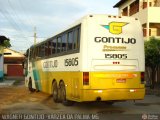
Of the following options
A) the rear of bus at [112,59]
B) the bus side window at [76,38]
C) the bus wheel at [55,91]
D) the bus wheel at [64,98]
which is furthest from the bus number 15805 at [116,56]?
the bus wheel at [55,91]

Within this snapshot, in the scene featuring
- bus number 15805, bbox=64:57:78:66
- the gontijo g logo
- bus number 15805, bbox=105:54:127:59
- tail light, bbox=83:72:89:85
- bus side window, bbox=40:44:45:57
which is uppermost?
the gontijo g logo

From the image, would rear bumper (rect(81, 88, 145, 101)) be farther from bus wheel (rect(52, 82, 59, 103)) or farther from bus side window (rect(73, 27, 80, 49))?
bus wheel (rect(52, 82, 59, 103))

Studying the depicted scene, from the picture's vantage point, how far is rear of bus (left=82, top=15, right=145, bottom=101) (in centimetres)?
1538

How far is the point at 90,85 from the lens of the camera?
1529 cm

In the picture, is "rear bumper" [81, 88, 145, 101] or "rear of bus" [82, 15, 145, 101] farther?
"rear of bus" [82, 15, 145, 101]

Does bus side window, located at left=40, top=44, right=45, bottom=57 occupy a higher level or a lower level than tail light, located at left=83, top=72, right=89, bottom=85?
higher

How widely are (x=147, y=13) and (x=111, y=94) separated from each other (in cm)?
2708

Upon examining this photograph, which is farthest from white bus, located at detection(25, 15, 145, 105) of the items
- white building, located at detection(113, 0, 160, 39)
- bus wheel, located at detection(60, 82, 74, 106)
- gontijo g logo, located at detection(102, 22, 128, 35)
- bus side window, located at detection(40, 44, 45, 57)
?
white building, located at detection(113, 0, 160, 39)

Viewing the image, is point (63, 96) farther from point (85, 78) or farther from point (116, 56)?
point (116, 56)

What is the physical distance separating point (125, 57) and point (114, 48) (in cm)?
56

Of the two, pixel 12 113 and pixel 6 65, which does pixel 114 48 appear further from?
pixel 6 65

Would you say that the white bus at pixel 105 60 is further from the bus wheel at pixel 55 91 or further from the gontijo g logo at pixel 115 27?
the bus wheel at pixel 55 91

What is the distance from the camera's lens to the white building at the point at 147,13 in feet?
136

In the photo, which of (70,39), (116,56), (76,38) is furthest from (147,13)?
(116,56)
